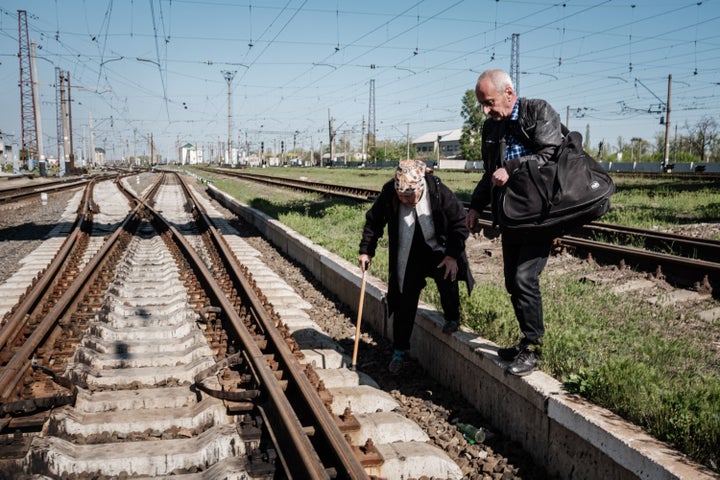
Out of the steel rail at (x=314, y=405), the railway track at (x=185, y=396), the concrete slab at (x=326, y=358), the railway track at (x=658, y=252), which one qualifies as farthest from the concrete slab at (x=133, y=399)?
the railway track at (x=658, y=252)

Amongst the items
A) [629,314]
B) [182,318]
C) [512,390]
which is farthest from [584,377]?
[182,318]

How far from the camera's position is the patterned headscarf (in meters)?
4.47

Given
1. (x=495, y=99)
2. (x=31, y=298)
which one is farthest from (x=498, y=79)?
(x=31, y=298)

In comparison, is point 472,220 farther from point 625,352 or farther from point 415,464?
point 415,464

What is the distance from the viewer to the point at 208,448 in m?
3.41

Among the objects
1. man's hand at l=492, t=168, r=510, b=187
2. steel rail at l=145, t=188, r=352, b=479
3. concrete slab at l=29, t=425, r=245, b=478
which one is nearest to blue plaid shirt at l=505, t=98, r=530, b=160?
man's hand at l=492, t=168, r=510, b=187

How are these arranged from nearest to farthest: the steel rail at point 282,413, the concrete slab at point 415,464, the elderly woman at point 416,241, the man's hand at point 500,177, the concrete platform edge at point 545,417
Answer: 1. the concrete platform edge at point 545,417
2. the steel rail at point 282,413
3. the concrete slab at point 415,464
4. the man's hand at point 500,177
5. the elderly woman at point 416,241

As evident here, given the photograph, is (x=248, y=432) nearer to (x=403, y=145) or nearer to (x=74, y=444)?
(x=74, y=444)

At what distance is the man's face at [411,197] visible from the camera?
4.52 metres

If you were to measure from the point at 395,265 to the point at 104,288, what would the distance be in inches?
172

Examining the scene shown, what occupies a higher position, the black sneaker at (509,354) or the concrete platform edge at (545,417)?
the black sneaker at (509,354)

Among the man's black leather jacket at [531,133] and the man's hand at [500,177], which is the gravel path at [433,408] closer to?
the man's black leather jacket at [531,133]

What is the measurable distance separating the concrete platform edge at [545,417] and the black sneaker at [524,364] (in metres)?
0.04

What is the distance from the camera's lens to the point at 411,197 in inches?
179
